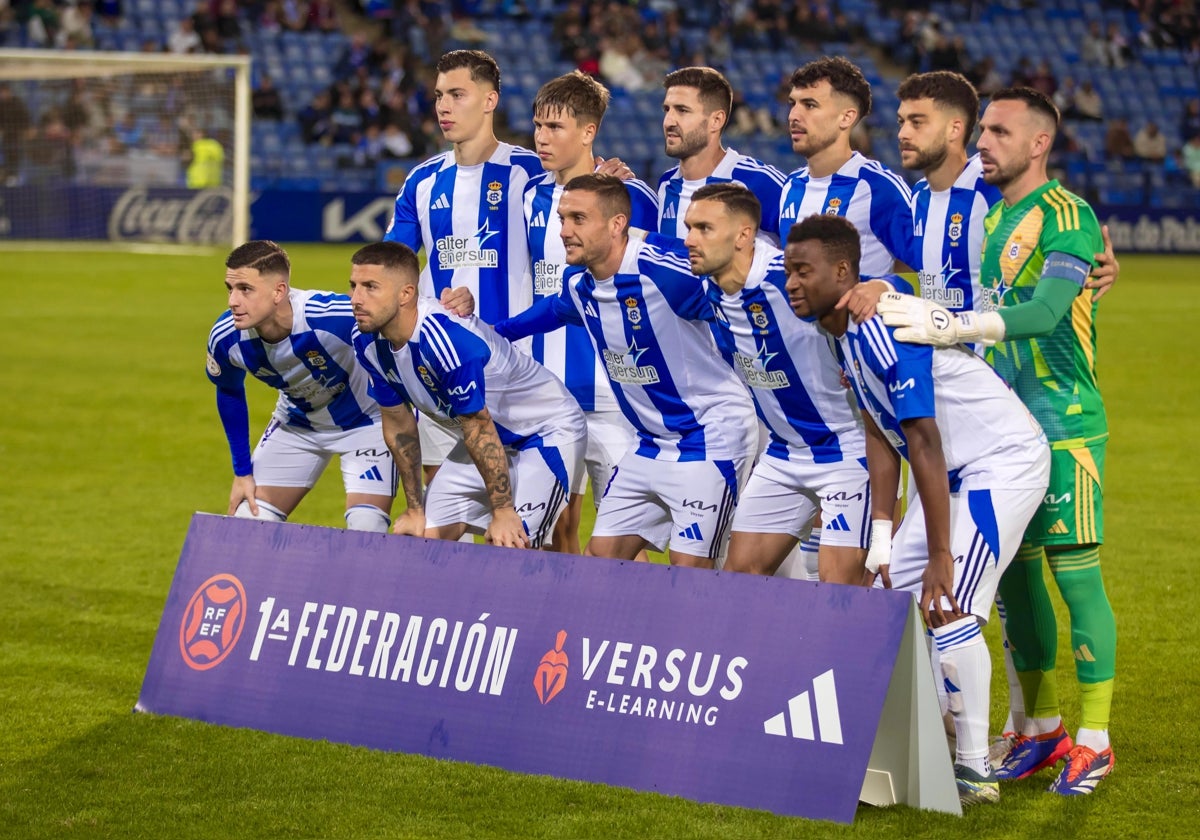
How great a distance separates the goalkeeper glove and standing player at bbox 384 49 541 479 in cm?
268

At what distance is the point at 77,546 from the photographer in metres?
9.27

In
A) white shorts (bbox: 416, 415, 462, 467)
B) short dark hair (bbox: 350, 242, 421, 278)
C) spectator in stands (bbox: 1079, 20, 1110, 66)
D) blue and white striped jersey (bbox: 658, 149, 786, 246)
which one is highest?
blue and white striped jersey (bbox: 658, 149, 786, 246)

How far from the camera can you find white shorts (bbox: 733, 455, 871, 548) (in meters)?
5.85

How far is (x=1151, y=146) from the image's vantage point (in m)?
33.6

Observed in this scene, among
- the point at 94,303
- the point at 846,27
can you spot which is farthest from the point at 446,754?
the point at 846,27

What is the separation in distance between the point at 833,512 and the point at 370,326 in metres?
1.80

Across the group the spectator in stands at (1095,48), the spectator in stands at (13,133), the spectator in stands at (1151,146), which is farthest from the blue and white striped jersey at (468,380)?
the spectator in stands at (1095,48)

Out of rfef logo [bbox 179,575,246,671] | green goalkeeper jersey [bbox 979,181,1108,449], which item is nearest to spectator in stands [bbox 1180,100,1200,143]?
green goalkeeper jersey [bbox 979,181,1108,449]

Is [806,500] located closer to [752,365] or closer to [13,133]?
[752,365]

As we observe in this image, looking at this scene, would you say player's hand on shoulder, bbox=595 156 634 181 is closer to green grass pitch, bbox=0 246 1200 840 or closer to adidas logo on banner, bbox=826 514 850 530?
adidas logo on banner, bbox=826 514 850 530

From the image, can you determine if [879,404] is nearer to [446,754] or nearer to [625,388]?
[625,388]

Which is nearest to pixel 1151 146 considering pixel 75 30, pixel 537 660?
pixel 75 30

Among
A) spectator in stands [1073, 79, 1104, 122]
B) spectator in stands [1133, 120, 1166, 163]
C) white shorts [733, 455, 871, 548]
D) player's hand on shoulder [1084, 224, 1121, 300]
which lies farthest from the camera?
spectator in stands [1073, 79, 1104, 122]

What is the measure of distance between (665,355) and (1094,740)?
2053 millimetres
